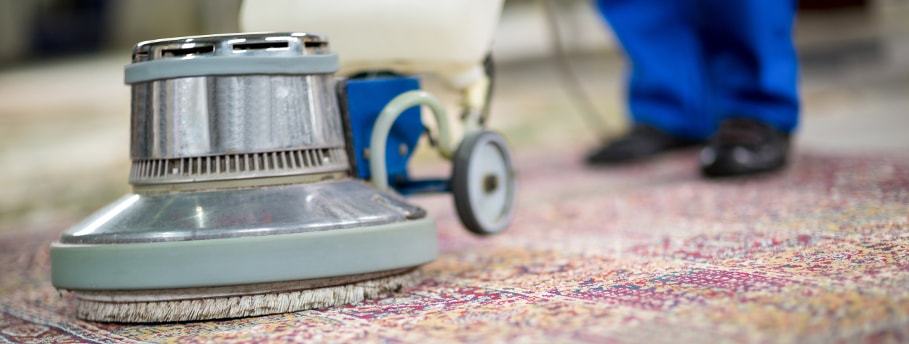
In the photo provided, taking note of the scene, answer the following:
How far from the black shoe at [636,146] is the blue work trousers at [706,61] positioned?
0.07 ft

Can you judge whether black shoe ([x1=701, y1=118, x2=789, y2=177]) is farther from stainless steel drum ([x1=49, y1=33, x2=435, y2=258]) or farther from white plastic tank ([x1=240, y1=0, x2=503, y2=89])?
stainless steel drum ([x1=49, y1=33, x2=435, y2=258])

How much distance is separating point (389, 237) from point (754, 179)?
944mm

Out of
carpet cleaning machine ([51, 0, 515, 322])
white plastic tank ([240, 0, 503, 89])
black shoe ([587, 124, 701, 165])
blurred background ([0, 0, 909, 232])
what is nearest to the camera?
carpet cleaning machine ([51, 0, 515, 322])

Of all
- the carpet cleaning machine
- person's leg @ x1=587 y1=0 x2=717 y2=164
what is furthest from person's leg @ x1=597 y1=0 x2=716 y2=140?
the carpet cleaning machine

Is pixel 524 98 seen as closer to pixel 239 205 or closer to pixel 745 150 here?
pixel 745 150

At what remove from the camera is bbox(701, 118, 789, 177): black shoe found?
1715 millimetres

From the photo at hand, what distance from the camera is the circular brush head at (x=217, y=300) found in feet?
2.97

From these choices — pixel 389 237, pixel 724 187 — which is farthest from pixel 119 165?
pixel 389 237

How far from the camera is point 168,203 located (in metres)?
0.92

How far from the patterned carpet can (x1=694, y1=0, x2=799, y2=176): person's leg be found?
0.42ft

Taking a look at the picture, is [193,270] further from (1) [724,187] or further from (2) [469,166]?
(1) [724,187]

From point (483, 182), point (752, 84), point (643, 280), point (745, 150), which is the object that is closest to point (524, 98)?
point (752, 84)

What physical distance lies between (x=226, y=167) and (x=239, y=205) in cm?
4

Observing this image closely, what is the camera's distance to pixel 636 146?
2107 millimetres
